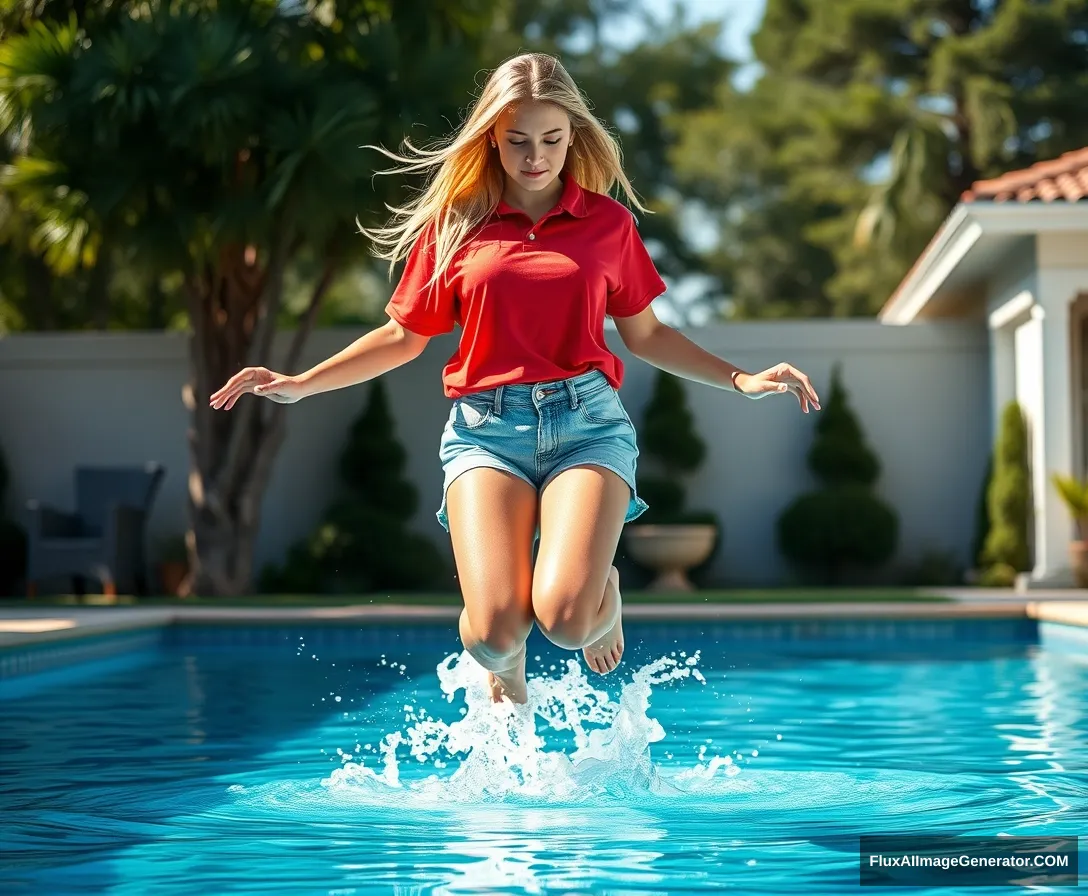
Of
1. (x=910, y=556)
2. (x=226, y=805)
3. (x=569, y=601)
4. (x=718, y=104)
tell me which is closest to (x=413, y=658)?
(x=226, y=805)

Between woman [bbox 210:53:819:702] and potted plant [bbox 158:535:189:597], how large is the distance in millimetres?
9393

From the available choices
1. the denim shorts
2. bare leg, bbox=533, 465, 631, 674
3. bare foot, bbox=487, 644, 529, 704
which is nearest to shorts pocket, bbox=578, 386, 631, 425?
the denim shorts

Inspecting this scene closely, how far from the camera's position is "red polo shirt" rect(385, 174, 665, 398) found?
152 inches

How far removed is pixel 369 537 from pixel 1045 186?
19.8 ft

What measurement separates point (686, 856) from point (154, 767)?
2.13 metres

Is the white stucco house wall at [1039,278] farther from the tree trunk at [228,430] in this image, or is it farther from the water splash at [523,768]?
→ the water splash at [523,768]

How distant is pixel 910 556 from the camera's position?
13812 mm

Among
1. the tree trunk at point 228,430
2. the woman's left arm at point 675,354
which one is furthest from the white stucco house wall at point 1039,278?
the woman's left arm at point 675,354

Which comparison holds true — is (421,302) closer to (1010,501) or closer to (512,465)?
(512,465)

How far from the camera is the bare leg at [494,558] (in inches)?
151

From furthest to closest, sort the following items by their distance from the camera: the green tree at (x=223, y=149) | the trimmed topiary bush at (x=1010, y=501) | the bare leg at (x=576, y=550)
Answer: the trimmed topiary bush at (x=1010, y=501) < the green tree at (x=223, y=149) < the bare leg at (x=576, y=550)

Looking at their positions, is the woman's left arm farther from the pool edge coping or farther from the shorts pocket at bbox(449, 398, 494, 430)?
the pool edge coping

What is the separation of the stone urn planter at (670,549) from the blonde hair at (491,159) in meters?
8.72

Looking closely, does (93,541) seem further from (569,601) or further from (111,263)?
(569,601)
